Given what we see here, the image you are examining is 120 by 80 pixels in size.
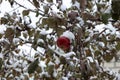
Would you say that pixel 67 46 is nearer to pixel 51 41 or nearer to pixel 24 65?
pixel 51 41

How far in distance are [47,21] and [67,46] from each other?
190mm

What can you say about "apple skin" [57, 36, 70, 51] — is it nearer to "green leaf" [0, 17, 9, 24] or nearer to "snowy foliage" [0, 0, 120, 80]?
"snowy foliage" [0, 0, 120, 80]

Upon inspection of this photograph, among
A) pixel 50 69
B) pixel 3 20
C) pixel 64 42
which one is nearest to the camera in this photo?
pixel 64 42

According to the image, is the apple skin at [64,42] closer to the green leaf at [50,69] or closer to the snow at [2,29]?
the green leaf at [50,69]

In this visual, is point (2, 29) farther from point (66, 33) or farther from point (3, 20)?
point (66, 33)

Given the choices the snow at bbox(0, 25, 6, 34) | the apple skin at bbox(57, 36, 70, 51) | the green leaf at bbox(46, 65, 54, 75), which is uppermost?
the snow at bbox(0, 25, 6, 34)

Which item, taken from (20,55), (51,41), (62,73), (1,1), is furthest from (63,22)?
(20,55)

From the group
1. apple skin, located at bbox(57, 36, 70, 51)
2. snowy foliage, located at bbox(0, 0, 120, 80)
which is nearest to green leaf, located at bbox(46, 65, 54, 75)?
snowy foliage, located at bbox(0, 0, 120, 80)

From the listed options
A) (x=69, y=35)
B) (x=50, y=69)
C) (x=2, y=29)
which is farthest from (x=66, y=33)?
(x=2, y=29)

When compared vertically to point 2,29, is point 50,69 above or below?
below

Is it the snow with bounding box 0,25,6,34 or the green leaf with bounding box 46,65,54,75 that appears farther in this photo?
the snow with bounding box 0,25,6,34

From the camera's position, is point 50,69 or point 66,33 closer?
point 66,33

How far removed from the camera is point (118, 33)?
7.54 feet

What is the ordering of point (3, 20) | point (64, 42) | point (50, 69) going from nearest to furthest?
point (64, 42) → point (50, 69) → point (3, 20)
